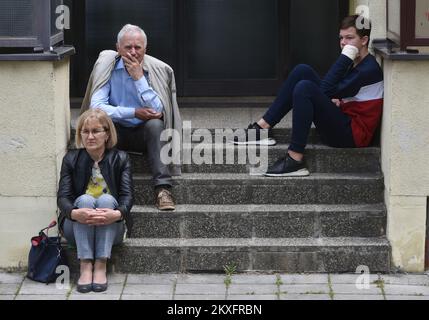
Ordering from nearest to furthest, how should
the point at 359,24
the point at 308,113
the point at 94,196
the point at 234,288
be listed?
the point at 234,288 → the point at 94,196 → the point at 308,113 → the point at 359,24

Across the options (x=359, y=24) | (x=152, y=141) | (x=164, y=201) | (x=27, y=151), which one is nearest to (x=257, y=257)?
(x=164, y=201)

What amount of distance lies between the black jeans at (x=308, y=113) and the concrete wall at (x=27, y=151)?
168 centimetres

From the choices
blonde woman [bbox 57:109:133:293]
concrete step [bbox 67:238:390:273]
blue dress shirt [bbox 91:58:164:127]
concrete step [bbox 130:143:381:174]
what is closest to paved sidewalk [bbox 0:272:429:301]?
concrete step [bbox 67:238:390:273]

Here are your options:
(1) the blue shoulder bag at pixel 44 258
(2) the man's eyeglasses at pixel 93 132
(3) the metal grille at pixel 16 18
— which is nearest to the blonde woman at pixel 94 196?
(2) the man's eyeglasses at pixel 93 132

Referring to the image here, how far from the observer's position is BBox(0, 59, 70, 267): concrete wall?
884 cm

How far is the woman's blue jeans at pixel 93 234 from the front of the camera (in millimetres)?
8555

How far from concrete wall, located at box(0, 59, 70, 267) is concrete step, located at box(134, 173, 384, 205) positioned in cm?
69

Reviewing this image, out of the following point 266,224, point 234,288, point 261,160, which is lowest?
point 234,288

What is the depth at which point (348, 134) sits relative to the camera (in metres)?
9.33

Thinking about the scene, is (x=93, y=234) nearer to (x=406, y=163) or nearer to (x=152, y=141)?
(x=152, y=141)

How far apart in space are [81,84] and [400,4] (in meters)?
3.47

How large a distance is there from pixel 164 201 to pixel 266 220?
75 centimetres

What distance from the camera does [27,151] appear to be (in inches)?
352

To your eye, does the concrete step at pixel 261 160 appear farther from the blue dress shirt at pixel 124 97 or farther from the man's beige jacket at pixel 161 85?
the blue dress shirt at pixel 124 97
